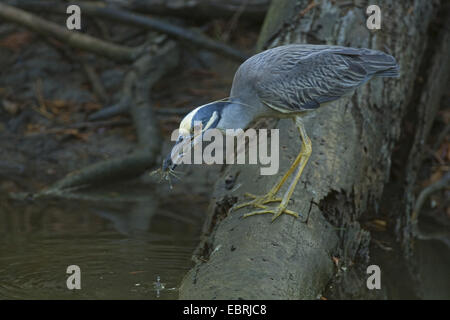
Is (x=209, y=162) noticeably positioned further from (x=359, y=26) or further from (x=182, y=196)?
(x=359, y=26)

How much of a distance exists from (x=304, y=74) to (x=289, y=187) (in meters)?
0.82

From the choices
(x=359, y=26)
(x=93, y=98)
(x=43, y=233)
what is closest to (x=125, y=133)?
(x=93, y=98)

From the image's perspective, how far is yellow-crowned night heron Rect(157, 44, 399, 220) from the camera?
Result: 13.4 ft

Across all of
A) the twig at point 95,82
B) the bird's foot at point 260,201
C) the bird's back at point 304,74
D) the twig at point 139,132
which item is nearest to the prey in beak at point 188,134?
the bird's back at point 304,74

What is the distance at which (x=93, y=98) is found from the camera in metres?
8.05

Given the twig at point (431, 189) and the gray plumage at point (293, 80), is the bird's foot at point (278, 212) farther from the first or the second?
the twig at point (431, 189)

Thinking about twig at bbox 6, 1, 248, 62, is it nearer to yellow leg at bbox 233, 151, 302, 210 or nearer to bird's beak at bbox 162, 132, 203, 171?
yellow leg at bbox 233, 151, 302, 210

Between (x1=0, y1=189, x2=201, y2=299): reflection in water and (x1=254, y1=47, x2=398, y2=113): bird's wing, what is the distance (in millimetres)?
1381

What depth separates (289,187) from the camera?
164 inches

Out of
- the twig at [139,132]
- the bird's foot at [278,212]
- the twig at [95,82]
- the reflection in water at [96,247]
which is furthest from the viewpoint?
the twig at [95,82]

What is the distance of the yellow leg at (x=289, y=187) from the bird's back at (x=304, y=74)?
22cm

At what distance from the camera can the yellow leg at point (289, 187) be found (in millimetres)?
3959

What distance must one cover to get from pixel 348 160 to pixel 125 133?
12.3 ft
